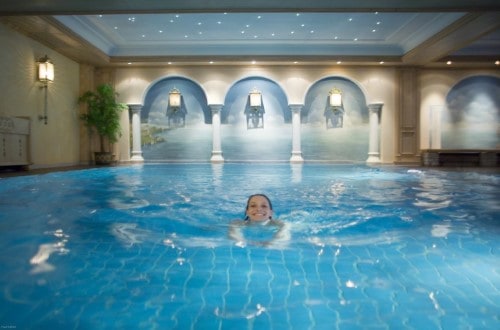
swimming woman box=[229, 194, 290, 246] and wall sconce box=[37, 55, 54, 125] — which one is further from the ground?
wall sconce box=[37, 55, 54, 125]

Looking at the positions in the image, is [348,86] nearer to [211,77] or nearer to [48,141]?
[211,77]

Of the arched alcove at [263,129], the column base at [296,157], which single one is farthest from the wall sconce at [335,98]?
the column base at [296,157]

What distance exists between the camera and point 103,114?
47.2 ft

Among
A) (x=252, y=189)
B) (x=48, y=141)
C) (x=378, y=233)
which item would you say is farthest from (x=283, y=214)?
(x=48, y=141)

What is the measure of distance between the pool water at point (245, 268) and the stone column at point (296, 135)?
10649 millimetres

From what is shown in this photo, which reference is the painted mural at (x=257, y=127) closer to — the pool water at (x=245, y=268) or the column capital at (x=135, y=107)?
the column capital at (x=135, y=107)

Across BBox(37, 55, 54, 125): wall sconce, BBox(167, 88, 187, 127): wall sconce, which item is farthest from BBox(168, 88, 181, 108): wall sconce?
BBox(37, 55, 54, 125): wall sconce

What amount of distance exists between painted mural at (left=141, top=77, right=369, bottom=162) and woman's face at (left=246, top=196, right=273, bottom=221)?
1235cm

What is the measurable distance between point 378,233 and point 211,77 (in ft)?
42.1

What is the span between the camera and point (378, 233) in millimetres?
3617

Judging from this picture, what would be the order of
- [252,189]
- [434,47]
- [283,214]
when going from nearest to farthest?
[283,214], [252,189], [434,47]

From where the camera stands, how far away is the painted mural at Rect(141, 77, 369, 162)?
1597cm

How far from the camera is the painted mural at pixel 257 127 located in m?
16.0

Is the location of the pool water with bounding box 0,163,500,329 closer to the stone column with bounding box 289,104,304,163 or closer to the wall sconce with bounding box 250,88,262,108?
the stone column with bounding box 289,104,304,163
